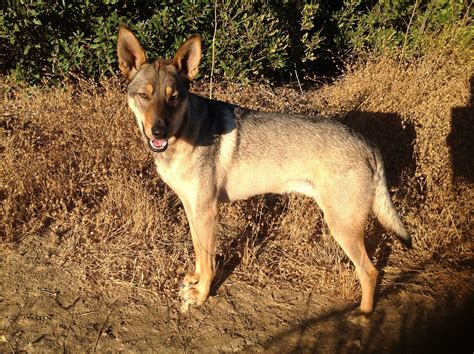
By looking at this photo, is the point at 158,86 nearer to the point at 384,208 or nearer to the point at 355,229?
the point at 355,229

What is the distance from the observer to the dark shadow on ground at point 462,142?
4.80 m

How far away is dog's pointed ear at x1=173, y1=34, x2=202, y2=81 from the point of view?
3180 millimetres

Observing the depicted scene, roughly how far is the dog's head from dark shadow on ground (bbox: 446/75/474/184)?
146 inches

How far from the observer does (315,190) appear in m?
3.29

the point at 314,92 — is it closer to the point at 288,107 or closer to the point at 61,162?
the point at 288,107

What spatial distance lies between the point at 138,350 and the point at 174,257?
1.04 m

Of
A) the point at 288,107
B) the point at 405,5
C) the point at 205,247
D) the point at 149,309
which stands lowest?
the point at 149,309

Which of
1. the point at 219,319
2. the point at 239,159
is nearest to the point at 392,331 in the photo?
the point at 219,319

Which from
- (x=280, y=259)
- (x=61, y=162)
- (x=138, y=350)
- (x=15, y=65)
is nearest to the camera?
(x=138, y=350)

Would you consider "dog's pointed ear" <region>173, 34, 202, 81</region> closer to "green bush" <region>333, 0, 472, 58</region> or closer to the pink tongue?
the pink tongue

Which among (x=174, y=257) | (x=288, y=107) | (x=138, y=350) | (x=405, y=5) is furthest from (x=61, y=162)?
(x=405, y=5)

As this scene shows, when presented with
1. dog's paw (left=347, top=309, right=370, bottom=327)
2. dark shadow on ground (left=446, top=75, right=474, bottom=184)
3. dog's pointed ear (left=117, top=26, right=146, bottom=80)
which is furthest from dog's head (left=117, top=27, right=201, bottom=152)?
dark shadow on ground (left=446, top=75, right=474, bottom=184)

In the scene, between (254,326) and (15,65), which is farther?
(15,65)

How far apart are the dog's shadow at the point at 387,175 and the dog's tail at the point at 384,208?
2.42ft
